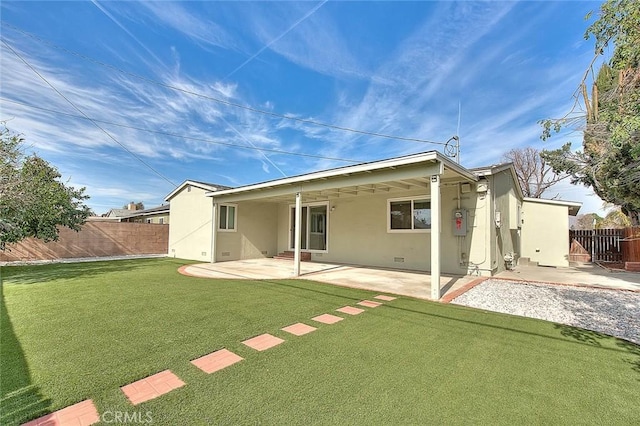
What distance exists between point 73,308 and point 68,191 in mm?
9790

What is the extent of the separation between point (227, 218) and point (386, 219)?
694 cm

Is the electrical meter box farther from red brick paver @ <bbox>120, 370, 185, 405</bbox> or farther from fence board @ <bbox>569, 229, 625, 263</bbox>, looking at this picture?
fence board @ <bbox>569, 229, 625, 263</bbox>

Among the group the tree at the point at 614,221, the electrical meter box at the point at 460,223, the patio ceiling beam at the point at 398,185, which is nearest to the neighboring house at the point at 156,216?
the patio ceiling beam at the point at 398,185

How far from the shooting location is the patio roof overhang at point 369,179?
6051 mm

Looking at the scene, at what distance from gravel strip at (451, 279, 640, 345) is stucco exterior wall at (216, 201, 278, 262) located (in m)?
9.59

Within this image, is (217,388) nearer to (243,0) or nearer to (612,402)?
(612,402)

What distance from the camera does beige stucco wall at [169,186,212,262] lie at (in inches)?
509

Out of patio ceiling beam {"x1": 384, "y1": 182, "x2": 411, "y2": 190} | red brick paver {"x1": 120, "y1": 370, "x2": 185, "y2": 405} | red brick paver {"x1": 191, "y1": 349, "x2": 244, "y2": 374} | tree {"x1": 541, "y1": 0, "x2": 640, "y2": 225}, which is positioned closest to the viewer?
red brick paver {"x1": 120, "y1": 370, "x2": 185, "y2": 405}

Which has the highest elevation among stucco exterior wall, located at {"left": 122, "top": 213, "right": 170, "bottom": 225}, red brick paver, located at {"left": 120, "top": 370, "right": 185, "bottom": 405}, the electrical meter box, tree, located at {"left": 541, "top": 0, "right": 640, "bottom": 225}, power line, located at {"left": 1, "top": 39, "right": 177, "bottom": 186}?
power line, located at {"left": 1, "top": 39, "right": 177, "bottom": 186}

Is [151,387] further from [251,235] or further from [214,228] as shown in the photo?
[251,235]

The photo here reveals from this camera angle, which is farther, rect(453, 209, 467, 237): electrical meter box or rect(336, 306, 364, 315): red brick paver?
rect(453, 209, 467, 237): electrical meter box

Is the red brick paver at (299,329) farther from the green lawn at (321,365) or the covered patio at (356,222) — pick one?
the covered patio at (356,222)

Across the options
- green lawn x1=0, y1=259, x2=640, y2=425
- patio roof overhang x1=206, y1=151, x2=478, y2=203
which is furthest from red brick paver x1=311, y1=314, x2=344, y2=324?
patio roof overhang x1=206, y1=151, x2=478, y2=203

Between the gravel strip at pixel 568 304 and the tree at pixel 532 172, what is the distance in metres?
22.7
